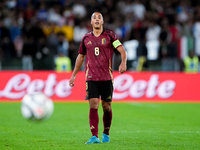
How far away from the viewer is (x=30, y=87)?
1534cm

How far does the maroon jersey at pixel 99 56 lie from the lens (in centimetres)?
682

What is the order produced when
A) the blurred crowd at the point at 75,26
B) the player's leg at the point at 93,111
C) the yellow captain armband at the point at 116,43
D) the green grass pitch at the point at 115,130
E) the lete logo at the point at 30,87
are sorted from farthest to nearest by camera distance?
the blurred crowd at the point at 75,26, the lete logo at the point at 30,87, the yellow captain armband at the point at 116,43, the player's leg at the point at 93,111, the green grass pitch at the point at 115,130

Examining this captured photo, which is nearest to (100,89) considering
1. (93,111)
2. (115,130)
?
(93,111)

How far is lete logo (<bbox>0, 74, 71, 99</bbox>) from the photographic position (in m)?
15.3

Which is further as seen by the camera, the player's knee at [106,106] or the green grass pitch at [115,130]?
the player's knee at [106,106]

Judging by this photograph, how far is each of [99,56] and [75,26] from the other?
12601 mm

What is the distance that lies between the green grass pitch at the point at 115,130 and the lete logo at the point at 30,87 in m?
2.86

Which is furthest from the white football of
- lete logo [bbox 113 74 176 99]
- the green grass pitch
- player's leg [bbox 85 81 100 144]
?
lete logo [bbox 113 74 176 99]

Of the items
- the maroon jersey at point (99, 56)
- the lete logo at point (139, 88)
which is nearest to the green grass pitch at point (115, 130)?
the maroon jersey at point (99, 56)

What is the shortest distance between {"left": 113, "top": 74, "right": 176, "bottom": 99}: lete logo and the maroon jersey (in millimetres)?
8776

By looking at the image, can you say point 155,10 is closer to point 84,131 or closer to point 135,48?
point 135,48

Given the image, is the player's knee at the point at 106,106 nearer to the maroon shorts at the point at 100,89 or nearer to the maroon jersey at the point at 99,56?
the maroon shorts at the point at 100,89

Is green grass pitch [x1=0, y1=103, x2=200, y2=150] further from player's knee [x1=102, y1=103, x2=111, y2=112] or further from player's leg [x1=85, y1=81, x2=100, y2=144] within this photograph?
player's knee [x1=102, y1=103, x2=111, y2=112]

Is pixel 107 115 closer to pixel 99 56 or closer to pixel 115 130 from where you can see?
pixel 99 56
